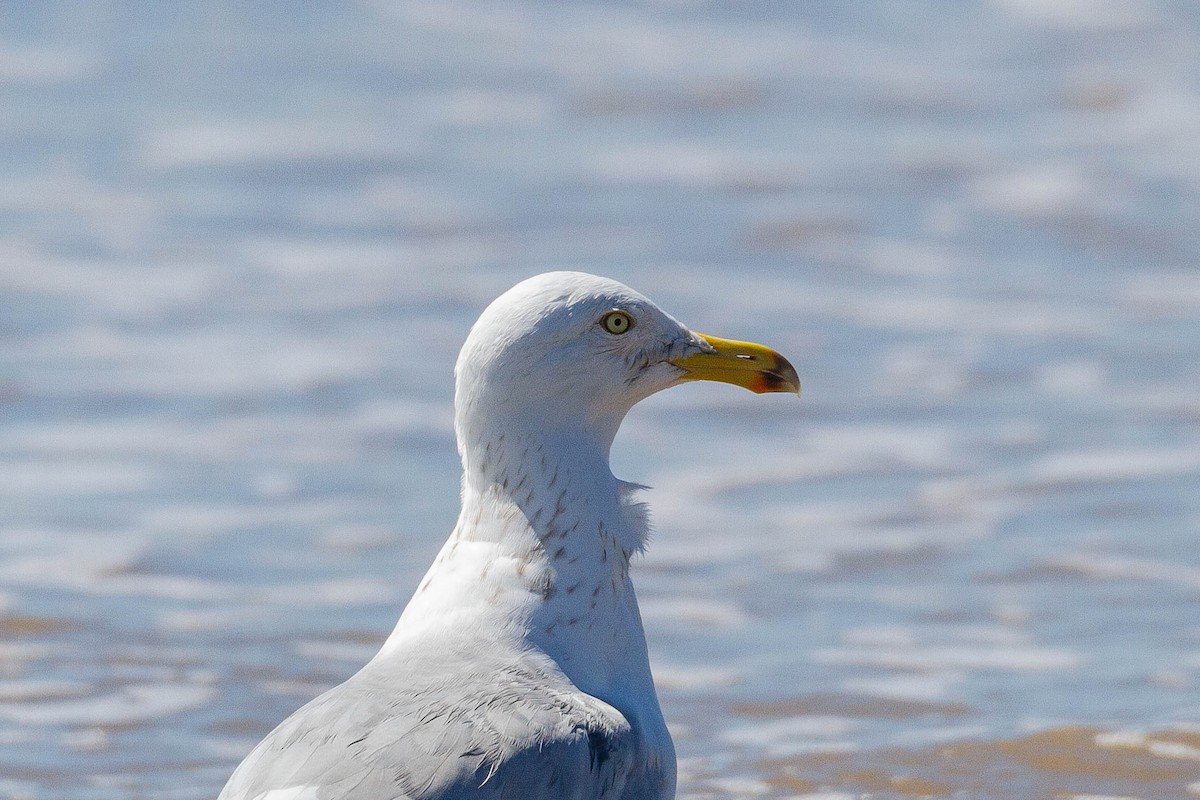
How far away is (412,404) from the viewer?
1095cm

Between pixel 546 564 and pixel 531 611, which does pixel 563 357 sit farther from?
pixel 531 611

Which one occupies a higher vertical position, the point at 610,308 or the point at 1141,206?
the point at 1141,206

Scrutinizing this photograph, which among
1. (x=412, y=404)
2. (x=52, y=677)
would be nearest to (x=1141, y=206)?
(x=412, y=404)

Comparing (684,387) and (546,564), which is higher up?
(684,387)

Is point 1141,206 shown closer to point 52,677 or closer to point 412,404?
point 412,404

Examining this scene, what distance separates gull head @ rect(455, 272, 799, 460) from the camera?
5.11m

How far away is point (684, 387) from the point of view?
37.7ft

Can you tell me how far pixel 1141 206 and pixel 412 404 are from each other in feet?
19.3

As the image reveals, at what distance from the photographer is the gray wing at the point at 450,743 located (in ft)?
13.8

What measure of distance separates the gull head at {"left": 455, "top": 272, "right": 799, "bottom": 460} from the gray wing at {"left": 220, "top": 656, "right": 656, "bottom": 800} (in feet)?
2.40

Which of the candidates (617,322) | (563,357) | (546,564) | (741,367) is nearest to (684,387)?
(741,367)

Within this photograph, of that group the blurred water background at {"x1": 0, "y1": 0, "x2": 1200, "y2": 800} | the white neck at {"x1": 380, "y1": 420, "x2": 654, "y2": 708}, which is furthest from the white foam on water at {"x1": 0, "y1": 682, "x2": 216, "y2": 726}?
the white neck at {"x1": 380, "y1": 420, "x2": 654, "y2": 708}

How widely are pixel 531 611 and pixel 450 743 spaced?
65 cm

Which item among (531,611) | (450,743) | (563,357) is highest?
(563,357)
